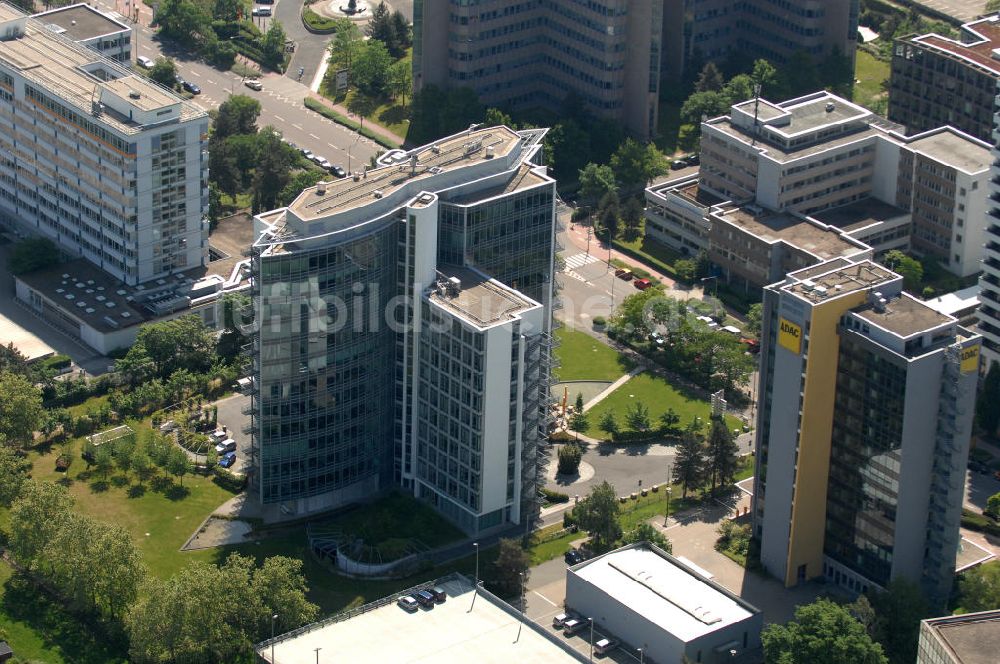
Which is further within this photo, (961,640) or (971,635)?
(971,635)

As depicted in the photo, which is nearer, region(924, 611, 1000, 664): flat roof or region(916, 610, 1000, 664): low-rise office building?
region(916, 610, 1000, 664): low-rise office building

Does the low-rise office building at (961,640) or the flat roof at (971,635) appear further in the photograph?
the flat roof at (971,635)
